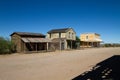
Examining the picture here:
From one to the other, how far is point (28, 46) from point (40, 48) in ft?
15.7

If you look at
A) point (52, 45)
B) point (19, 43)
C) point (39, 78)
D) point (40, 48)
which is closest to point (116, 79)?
point (39, 78)

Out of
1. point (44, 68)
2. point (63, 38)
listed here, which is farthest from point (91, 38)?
point (44, 68)

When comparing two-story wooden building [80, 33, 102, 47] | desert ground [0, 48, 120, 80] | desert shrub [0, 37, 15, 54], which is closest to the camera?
desert ground [0, 48, 120, 80]

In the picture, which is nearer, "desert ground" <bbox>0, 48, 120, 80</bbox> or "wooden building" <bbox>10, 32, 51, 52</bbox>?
"desert ground" <bbox>0, 48, 120, 80</bbox>

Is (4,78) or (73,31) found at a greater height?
(73,31)

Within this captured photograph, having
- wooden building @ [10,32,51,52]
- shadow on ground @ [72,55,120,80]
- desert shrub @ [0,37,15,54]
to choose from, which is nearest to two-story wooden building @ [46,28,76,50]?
wooden building @ [10,32,51,52]

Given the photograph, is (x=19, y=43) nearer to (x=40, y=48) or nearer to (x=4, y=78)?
(x=40, y=48)

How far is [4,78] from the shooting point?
8992 millimetres

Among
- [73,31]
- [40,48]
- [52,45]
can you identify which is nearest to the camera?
[40,48]

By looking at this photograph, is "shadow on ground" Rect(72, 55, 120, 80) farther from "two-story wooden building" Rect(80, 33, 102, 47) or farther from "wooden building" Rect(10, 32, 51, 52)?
"two-story wooden building" Rect(80, 33, 102, 47)

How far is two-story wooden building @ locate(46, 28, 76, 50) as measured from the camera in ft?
152

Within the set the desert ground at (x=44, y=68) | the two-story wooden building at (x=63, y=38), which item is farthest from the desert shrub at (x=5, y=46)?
the two-story wooden building at (x=63, y=38)

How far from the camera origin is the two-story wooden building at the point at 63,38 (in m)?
46.4

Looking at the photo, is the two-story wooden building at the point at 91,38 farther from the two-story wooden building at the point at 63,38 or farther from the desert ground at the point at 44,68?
the desert ground at the point at 44,68
